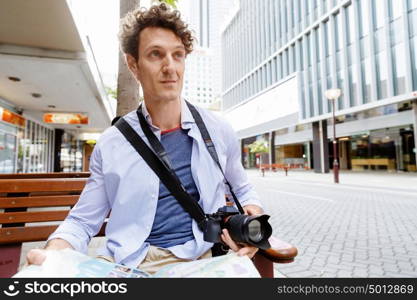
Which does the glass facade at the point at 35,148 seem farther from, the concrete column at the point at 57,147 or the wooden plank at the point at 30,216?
the wooden plank at the point at 30,216

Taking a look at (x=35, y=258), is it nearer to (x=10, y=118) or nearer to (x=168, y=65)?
(x=168, y=65)

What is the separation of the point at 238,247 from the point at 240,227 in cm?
17

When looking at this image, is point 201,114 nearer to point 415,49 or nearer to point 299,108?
point 415,49

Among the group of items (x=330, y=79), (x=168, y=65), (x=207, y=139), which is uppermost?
(x=330, y=79)

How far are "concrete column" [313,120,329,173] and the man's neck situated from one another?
91.3 feet

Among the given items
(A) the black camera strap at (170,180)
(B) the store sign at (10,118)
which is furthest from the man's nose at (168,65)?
(B) the store sign at (10,118)

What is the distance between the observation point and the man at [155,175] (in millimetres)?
1510

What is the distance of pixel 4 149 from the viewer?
39.5ft

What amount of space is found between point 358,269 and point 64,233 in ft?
11.4

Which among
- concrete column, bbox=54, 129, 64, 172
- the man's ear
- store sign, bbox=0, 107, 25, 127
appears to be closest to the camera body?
the man's ear

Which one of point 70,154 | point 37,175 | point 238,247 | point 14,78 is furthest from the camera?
point 70,154

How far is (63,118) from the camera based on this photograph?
42.5 feet

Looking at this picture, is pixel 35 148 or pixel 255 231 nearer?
pixel 255 231

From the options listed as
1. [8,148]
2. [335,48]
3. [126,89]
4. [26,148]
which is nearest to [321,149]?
[335,48]
